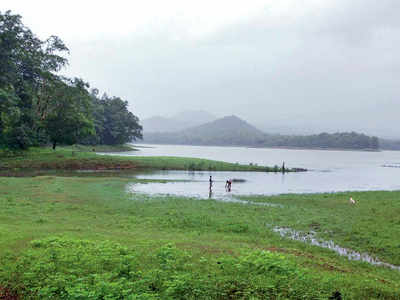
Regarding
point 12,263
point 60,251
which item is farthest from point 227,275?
point 12,263

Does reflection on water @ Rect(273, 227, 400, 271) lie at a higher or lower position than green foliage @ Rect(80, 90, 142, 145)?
lower

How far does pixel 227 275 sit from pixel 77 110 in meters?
75.5

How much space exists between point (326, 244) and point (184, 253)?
343 inches

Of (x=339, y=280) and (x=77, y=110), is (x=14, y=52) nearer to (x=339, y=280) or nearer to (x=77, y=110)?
(x=77, y=110)

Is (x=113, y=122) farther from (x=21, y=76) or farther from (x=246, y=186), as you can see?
(x=246, y=186)

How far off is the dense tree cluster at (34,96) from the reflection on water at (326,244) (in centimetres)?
5464

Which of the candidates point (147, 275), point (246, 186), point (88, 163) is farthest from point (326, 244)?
point (88, 163)

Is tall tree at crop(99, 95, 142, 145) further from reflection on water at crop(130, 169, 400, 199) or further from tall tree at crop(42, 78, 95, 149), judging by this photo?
reflection on water at crop(130, 169, 400, 199)

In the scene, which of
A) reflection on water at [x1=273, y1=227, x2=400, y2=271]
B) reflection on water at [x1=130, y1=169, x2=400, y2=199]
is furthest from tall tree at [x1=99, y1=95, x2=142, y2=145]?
reflection on water at [x1=273, y1=227, x2=400, y2=271]

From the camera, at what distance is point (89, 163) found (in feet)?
219

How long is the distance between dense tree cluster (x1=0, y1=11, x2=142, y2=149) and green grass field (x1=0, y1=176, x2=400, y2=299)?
4444 cm

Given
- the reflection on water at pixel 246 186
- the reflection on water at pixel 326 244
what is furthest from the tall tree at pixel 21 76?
the reflection on water at pixel 326 244

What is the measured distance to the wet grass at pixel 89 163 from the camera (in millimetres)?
60997

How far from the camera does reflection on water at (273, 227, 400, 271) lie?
14.6 metres
